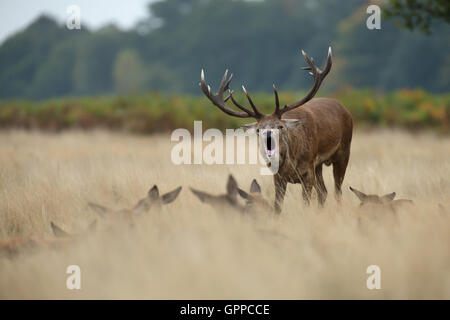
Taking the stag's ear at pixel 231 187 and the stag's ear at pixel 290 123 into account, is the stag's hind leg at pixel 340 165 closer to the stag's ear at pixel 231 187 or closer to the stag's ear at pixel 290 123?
the stag's ear at pixel 290 123

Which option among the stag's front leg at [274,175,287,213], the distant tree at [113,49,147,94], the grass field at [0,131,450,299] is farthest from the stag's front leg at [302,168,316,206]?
the distant tree at [113,49,147,94]

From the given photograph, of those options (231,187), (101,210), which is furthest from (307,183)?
(101,210)

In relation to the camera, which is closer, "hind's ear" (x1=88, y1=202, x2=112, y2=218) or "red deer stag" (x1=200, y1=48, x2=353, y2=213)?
"hind's ear" (x1=88, y1=202, x2=112, y2=218)

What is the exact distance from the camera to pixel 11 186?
23.2 feet

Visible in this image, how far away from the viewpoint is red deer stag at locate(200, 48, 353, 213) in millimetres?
5961

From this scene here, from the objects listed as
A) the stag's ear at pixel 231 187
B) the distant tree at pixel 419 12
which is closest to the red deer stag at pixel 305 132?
the stag's ear at pixel 231 187

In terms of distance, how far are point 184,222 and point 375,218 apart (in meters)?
1.69

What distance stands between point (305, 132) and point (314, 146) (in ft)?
0.69

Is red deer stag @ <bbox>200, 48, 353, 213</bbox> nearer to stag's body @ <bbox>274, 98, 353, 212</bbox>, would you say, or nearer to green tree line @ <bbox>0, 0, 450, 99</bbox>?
stag's body @ <bbox>274, 98, 353, 212</bbox>

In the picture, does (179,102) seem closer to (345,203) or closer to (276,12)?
(345,203)

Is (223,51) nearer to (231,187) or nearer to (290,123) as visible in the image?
(290,123)

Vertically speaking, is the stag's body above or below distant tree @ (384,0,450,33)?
below

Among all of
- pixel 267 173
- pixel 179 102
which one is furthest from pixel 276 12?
pixel 267 173
